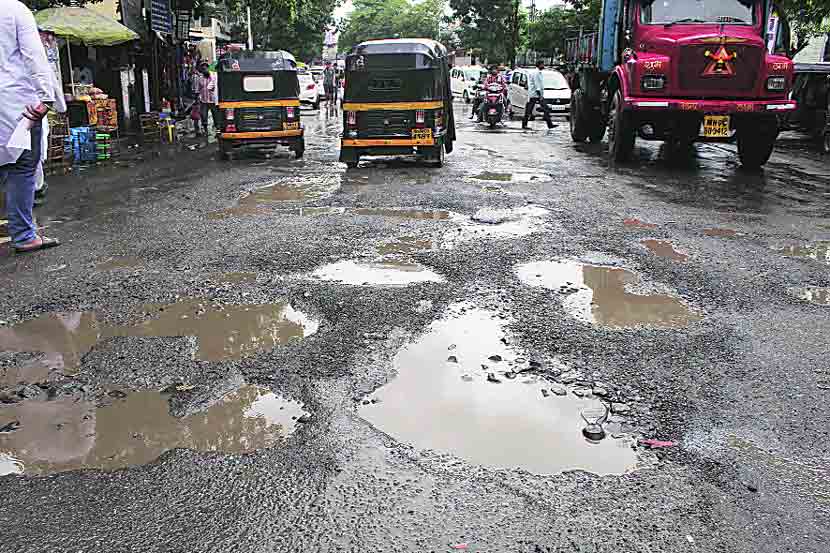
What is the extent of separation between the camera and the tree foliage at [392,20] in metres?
86.0

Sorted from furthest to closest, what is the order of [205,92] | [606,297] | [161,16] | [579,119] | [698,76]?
[161,16] → [205,92] → [579,119] → [698,76] → [606,297]

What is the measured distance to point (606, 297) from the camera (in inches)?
230

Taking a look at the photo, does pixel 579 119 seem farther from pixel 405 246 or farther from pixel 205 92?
pixel 405 246

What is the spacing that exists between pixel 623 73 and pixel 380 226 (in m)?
6.61

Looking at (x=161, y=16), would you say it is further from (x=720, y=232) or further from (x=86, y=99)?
(x=720, y=232)

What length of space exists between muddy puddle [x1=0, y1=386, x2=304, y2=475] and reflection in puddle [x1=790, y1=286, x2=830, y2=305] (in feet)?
13.3

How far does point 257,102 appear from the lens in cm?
1439

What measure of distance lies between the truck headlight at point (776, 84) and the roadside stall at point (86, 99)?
448 inches

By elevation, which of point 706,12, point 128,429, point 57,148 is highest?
point 706,12

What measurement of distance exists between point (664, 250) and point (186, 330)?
4.50 meters

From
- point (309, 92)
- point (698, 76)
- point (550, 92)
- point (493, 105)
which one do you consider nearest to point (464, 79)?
point (309, 92)

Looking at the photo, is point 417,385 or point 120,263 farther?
point 120,263

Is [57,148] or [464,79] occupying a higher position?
[464,79]

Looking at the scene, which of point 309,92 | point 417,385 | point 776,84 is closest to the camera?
point 417,385
